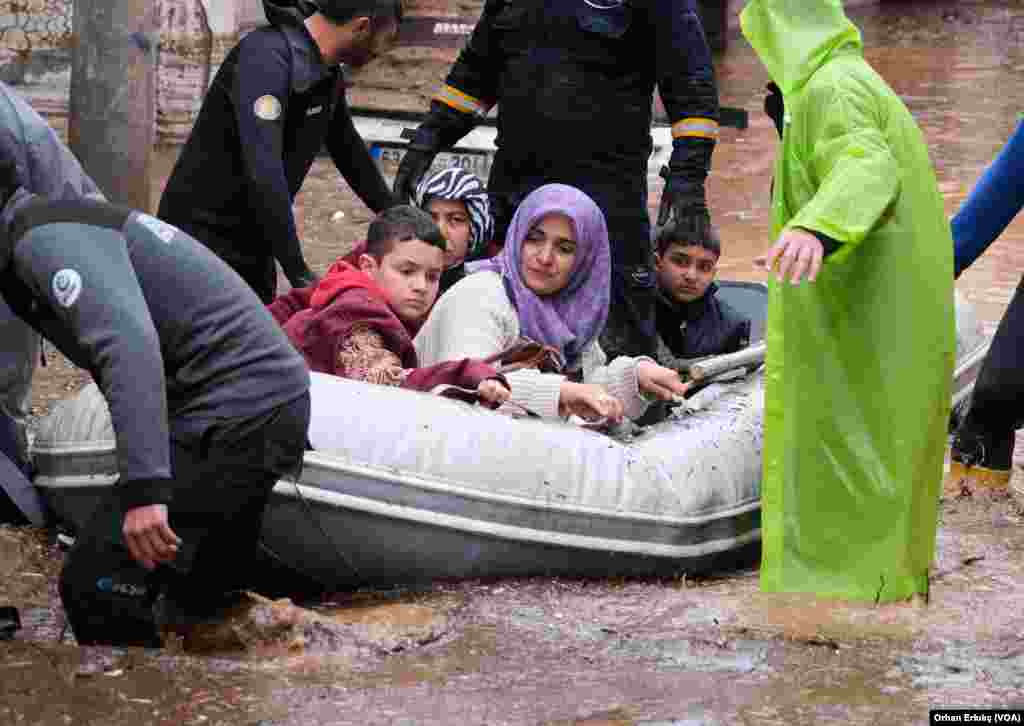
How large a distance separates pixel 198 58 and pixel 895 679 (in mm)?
8360

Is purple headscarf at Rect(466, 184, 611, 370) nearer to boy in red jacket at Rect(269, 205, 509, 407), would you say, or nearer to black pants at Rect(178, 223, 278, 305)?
boy in red jacket at Rect(269, 205, 509, 407)

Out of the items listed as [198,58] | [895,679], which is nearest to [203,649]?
[895,679]

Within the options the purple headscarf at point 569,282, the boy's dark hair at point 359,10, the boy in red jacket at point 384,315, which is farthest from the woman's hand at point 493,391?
the boy's dark hair at point 359,10

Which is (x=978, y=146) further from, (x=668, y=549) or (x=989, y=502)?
(x=668, y=549)

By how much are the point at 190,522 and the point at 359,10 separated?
73.2 inches

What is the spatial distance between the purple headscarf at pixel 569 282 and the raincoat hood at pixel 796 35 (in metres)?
0.77

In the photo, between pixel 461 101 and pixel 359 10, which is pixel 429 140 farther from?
pixel 359 10

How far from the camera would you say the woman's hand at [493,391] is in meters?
5.07

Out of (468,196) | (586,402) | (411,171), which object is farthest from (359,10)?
(586,402)

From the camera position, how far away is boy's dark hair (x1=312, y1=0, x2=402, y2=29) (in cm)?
555

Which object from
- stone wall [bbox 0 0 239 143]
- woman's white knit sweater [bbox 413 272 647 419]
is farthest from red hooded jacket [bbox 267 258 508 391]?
stone wall [bbox 0 0 239 143]

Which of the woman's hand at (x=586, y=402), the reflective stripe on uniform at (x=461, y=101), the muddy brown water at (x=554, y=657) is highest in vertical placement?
the reflective stripe on uniform at (x=461, y=101)

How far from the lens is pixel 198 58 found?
11.8 m

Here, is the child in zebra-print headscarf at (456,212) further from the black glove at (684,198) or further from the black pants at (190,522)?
the black pants at (190,522)
